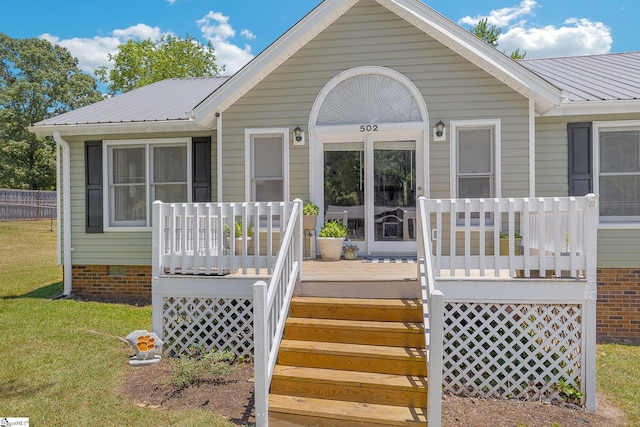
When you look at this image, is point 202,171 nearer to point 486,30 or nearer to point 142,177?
point 142,177

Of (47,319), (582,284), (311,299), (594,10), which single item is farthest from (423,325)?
(594,10)

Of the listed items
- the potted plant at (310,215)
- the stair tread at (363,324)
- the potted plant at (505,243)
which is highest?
the potted plant at (310,215)

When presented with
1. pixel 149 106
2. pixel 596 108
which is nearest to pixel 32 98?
pixel 149 106

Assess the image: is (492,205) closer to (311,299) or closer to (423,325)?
(423,325)

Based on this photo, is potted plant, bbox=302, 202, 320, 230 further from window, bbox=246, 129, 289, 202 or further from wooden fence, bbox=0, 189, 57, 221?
wooden fence, bbox=0, 189, 57, 221

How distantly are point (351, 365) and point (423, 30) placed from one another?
17.5 ft

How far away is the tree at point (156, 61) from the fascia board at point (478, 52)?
24462 mm

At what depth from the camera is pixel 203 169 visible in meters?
7.65

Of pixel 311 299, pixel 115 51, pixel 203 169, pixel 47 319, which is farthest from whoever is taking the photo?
pixel 115 51

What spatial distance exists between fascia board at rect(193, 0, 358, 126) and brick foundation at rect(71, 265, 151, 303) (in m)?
3.35

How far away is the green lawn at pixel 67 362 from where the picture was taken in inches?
141

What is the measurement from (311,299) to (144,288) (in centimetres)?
474

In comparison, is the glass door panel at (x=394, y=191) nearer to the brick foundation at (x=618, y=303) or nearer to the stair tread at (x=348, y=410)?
the brick foundation at (x=618, y=303)

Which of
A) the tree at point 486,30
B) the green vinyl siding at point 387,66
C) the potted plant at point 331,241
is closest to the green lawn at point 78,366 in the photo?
the green vinyl siding at point 387,66
